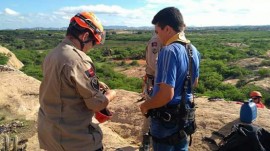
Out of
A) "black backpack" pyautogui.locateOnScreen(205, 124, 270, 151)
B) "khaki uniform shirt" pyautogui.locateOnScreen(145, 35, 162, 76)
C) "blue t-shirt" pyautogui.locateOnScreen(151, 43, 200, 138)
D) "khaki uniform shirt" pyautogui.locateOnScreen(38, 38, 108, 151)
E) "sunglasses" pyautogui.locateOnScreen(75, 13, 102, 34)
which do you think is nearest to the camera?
"khaki uniform shirt" pyautogui.locateOnScreen(38, 38, 108, 151)

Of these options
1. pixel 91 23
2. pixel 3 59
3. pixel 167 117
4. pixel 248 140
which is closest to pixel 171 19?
pixel 91 23

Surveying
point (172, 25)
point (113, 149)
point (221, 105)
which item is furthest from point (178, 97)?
point (221, 105)

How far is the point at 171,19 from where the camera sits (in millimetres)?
3238

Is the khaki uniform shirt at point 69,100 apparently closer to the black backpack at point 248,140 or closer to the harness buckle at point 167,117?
the harness buckle at point 167,117

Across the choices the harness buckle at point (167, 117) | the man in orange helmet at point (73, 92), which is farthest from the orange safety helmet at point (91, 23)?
the harness buckle at point (167, 117)

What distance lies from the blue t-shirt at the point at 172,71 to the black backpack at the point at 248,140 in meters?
0.72

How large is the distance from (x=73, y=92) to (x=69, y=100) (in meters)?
0.07

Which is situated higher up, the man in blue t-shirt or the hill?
the man in blue t-shirt

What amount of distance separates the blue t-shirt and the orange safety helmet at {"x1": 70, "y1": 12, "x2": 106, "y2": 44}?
0.59 metres

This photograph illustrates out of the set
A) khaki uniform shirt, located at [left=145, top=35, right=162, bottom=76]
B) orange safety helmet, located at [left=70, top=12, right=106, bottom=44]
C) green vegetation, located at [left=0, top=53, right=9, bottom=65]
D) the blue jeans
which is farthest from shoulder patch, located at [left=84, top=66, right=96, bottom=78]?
green vegetation, located at [left=0, top=53, right=9, bottom=65]

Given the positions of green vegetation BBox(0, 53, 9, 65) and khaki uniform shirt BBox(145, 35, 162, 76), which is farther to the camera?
green vegetation BBox(0, 53, 9, 65)

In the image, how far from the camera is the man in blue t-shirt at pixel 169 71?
3.13 metres

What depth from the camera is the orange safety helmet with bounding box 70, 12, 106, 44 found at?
288cm

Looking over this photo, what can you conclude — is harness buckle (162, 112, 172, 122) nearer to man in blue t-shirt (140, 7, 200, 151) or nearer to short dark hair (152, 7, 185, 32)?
man in blue t-shirt (140, 7, 200, 151)
